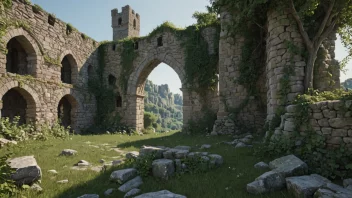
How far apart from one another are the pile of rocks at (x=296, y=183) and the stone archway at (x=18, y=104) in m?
10.7

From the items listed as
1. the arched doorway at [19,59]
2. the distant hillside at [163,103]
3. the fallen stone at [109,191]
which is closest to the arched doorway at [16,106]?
the arched doorway at [19,59]

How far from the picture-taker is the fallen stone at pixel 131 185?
3.36 meters

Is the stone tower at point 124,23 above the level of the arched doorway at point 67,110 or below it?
above

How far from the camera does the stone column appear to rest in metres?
5.91

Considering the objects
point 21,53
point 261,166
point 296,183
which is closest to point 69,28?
point 21,53

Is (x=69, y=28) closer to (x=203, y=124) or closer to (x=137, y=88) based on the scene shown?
(x=137, y=88)

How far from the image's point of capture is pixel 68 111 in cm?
1404

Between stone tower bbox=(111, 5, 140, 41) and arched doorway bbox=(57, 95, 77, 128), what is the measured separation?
16.6 m

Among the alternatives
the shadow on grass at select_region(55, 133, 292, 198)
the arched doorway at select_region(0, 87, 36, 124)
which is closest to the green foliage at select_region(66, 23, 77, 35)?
the arched doorway at select_region(0, 87, 36, 124)

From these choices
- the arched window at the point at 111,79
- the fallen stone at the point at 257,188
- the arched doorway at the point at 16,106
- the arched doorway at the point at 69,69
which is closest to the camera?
the fallen stone at the point at 257,188

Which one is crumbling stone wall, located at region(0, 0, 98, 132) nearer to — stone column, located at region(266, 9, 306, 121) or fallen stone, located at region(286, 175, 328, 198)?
stone column, located at region(266, 9, 306, 121)

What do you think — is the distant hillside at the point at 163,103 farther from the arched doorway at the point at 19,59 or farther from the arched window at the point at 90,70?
the arched doorway at the point at 19,59

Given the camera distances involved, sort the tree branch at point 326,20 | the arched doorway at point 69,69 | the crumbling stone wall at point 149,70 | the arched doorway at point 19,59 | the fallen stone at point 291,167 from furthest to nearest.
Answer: the arched doorway at point 69,69 < the crumbling stone wall at point 149,70 < the arched doorway at point 19,59 < the tree branch at point 326,20 < the fallen stone at point 291,167

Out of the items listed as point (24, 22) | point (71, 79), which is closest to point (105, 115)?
point (71, 79)
